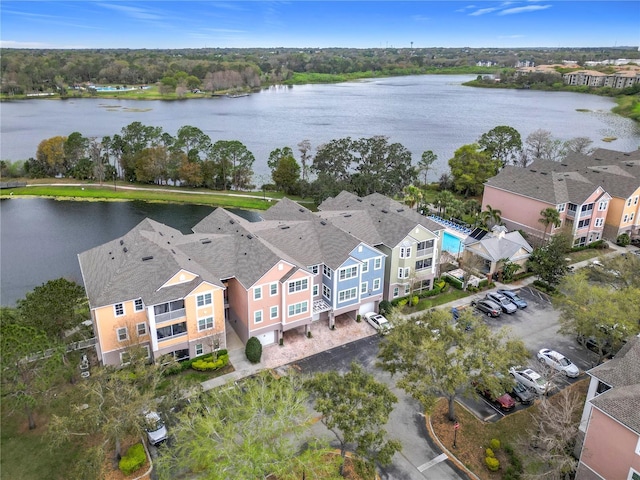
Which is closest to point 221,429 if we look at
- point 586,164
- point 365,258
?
point 365,258

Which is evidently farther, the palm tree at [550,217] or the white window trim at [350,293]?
the palm tree at [550,217]

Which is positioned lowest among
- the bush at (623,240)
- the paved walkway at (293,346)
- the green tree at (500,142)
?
the paved walkway at (293,346)

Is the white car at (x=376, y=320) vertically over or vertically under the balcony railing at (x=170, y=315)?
under

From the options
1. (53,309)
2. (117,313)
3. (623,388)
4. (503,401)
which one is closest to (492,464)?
(503,401)

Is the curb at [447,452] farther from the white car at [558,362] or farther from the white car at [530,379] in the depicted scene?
the white car at [558,362]

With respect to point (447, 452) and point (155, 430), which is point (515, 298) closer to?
point (447, 452)

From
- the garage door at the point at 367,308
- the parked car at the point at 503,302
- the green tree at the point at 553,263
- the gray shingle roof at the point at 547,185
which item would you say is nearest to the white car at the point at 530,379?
the parked car at the point at 503,302
